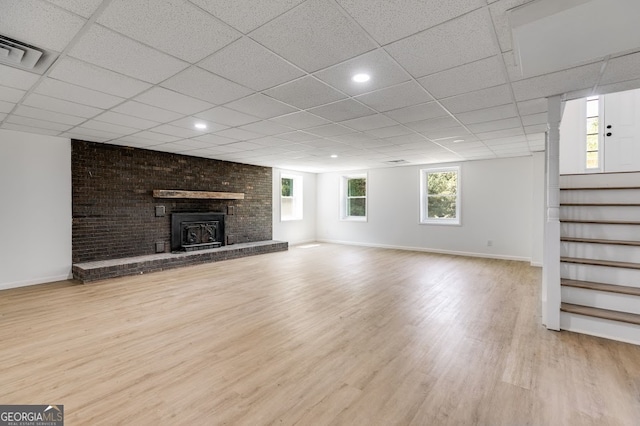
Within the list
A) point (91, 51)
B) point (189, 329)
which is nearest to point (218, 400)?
point (189, 329)

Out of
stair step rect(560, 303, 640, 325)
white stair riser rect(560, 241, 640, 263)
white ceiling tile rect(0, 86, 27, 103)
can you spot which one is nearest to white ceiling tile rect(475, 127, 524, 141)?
white stair riser rect(560, 241, 640, 263)

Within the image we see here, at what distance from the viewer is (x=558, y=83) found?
2688mm

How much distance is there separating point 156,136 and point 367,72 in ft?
12.5

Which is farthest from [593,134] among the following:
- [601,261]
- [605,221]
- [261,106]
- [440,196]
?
[261,106]

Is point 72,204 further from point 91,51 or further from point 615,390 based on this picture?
point 615,390

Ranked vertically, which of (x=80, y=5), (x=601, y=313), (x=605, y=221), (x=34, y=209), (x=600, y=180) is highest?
(x=80, y=5)

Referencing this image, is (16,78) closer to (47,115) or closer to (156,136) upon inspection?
(47,115)

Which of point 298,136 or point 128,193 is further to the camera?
point 128,193

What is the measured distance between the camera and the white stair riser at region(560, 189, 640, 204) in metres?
3.38

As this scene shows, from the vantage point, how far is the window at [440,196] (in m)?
7.54

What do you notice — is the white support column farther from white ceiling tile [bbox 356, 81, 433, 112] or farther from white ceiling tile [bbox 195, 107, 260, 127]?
white ceiling tile [bbox 195, 107, 260, 127]

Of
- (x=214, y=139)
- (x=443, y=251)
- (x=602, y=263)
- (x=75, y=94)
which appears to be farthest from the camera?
(x=443, y=251)

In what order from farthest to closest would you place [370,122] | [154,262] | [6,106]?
[154,262], [370,122], [6,106]

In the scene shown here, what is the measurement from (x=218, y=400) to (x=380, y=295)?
2.70m
